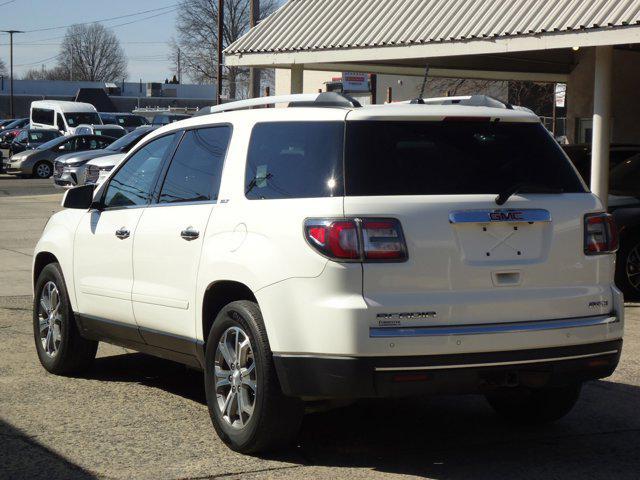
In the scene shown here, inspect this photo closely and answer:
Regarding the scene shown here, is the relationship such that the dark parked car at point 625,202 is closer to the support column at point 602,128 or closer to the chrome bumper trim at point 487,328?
the support column at point 602,128

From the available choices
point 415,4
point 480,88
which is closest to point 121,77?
point 480,88

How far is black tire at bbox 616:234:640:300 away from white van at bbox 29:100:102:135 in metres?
40.6

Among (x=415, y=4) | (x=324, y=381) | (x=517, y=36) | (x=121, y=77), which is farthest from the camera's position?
(x=121, y=77)

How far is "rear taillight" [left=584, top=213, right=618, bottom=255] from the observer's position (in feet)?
19.2

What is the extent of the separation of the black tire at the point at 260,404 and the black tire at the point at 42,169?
3460 cm

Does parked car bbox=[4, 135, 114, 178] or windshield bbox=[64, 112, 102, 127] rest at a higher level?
windshield bbox=[64, 112, 102, 127]

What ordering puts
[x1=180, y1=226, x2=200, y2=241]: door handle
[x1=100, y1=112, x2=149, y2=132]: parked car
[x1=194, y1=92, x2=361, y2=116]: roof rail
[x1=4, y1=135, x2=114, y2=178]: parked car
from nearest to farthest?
[x1=194, y1=92, x2=361, y2=116]: roof rail
[x1=180, y1=226, x2=200, y2=241]: door handle
[x1=4, y1=135, x2=114, y2=178]: parked car
[x1=100, y1=112, x2=149, y2=132]: parked car

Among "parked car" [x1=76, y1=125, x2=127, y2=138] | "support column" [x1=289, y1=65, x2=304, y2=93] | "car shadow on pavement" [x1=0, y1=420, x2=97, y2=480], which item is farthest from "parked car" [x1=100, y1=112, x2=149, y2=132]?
"car shadow on pavement" [x1=0, y1=420, x2=97, y2=480]

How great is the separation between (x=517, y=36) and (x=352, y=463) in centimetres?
844

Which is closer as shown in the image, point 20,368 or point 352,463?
point 352,463

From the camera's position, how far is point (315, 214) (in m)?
5.43

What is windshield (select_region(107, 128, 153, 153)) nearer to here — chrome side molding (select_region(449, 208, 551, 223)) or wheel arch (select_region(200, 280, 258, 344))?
wheel arch (select_region(200, 280, 258, 344))

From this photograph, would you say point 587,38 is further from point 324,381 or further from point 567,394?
point 324,381

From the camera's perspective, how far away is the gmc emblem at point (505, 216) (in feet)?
18.2
